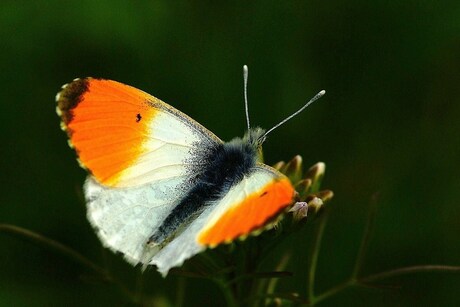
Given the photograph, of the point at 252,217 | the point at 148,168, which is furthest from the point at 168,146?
the point at 252,217

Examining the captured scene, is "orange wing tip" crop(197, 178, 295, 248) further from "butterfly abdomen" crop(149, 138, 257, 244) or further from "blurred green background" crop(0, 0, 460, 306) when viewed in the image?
"blurred green background" crop(0, 0, 460, 306)

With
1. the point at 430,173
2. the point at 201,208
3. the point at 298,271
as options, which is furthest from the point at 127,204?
the point at 430,173

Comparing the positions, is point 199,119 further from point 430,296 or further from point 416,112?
point 430,296

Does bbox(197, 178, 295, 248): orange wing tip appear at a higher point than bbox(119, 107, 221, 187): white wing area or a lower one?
lower

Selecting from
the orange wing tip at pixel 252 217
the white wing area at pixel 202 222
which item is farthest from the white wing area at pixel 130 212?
the orange wing tip at pixel 252 217

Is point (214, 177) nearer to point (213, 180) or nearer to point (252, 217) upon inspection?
point (213, 180)

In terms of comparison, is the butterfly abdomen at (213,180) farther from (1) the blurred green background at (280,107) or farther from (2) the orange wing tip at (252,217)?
(1) the blurred green background at (280,107)

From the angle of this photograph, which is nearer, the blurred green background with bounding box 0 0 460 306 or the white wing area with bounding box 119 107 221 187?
the white wing area with bounding box 119 107 221 187

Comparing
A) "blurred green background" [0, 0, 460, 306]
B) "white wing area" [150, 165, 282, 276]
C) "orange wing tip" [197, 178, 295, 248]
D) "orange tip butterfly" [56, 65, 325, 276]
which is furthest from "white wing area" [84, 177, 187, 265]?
"blurred green background" [0, 0, 460, 306]
